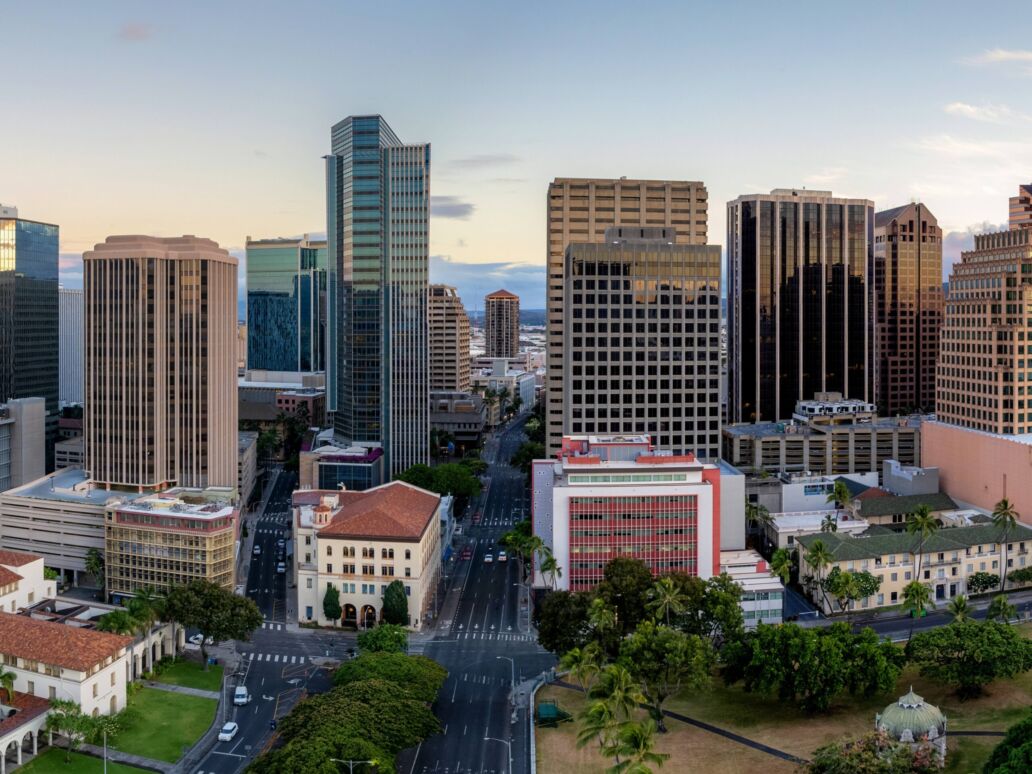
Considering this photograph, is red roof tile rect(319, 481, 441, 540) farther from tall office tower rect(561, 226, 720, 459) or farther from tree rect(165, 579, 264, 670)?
tall office tower rect(561, 226, 720, 459)

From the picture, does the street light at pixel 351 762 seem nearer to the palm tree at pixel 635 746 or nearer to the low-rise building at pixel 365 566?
the palm tree at pixel 635 746

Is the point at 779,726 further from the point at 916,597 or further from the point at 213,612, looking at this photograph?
the point at 213,612

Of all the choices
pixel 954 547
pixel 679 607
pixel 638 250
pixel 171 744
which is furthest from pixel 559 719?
pixel 638 250

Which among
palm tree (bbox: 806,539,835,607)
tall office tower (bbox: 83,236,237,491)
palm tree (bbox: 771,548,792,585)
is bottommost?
palm tree (bbox: 771,548,792,585)

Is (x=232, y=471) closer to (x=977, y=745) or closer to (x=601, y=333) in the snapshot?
(x=601, y=333)

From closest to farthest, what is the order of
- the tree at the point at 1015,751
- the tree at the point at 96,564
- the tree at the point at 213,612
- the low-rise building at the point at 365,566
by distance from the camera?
the tree at the point at 1015,751 → the tree at the point at 213,612 → the low-rise building at the point at 365,566 → the tree at the point at 96,564

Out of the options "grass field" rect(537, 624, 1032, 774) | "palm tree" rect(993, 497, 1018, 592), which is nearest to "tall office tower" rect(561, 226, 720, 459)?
"palm tree" rect(993, 497, 1018, 592)

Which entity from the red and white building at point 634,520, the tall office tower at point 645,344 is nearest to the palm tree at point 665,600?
the red and white building at point 634,520
